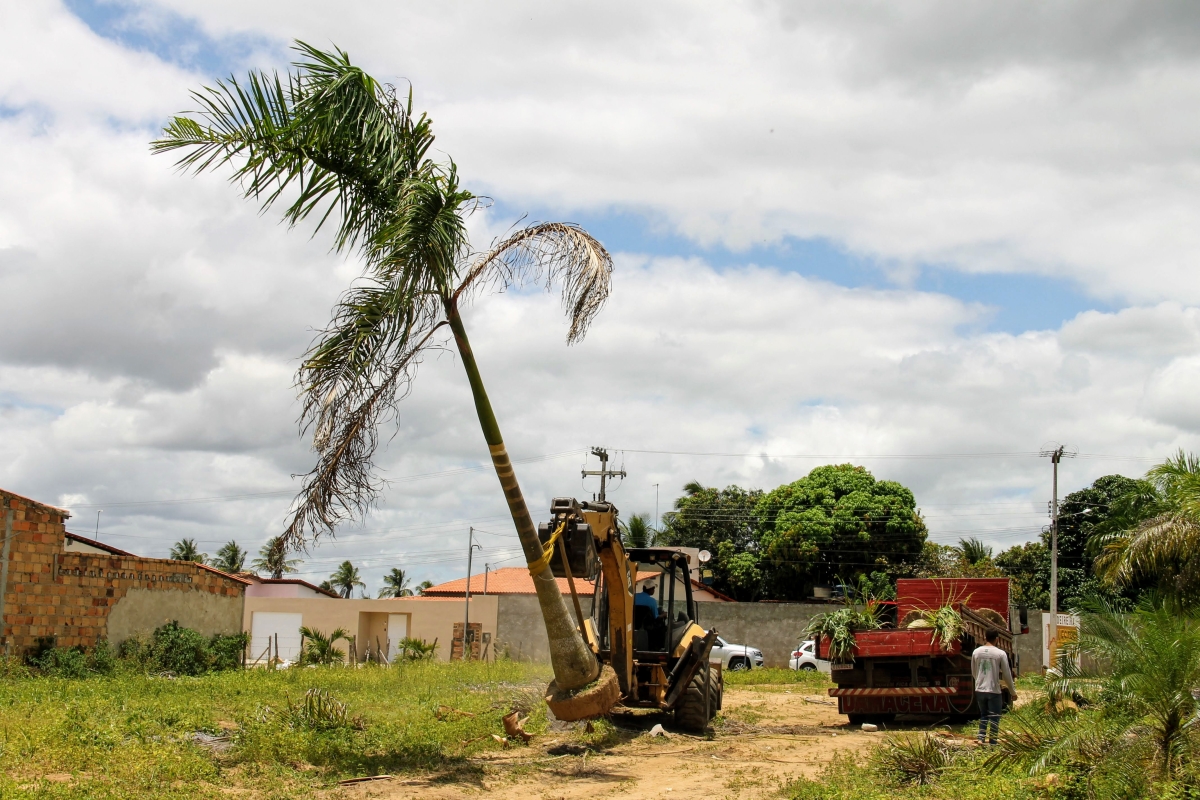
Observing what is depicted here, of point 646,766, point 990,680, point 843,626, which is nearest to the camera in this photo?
point 646,766

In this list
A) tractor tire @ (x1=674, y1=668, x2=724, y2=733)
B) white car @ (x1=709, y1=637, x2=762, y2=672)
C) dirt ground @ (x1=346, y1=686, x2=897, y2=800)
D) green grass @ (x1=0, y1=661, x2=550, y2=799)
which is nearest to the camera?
green grass @ (x1=0, y1=661, x2=550, y2=799)

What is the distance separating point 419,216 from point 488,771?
564 cm

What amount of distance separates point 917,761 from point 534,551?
4174 millimetres

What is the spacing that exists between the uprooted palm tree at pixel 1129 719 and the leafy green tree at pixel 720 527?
3839 cm

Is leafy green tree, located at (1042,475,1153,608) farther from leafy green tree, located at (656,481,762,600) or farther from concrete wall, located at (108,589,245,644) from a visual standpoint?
concrete wall, located at (108,589,245,644)

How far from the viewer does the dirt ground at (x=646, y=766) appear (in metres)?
9.77

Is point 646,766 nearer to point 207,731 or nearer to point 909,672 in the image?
point 207,731

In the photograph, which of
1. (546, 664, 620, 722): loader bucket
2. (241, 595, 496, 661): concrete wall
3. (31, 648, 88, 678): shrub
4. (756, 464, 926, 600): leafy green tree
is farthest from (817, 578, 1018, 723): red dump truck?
(756, 464, 926, 600): leafy green tree

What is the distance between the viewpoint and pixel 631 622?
13492 mm

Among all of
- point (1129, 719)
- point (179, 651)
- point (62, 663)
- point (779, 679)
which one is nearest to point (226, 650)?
point (179, 651)

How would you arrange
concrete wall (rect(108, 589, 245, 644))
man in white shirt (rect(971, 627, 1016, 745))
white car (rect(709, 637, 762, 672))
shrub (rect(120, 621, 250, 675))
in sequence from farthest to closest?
white car (rect(709, 637, 762, 672))
concrete wall (rect(108, 589, 245, 644))
shrub (rect(120, 621, 250, 675))
man in white shirt (rect(971, 627, 1016, 745))

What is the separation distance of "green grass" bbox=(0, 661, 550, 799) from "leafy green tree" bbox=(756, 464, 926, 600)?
2785 centimetres

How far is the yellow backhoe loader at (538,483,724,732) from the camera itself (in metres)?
11.6

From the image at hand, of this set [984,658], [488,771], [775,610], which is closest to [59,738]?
[488,771]
